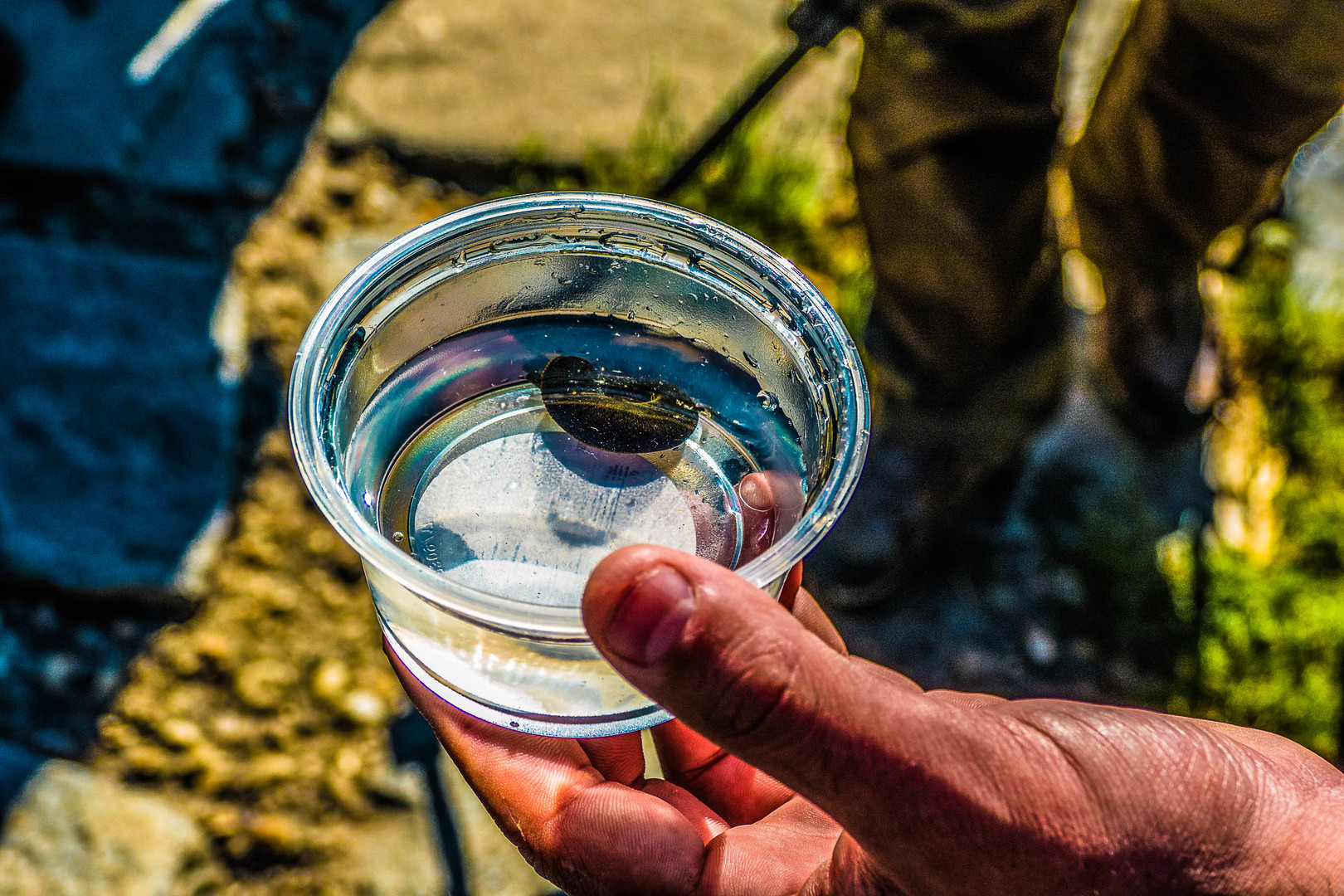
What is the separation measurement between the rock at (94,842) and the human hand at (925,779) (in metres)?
1.10

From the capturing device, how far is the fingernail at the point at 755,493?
1.64m

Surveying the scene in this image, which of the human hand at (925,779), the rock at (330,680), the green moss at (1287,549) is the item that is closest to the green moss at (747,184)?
the green moss at (1287,549)

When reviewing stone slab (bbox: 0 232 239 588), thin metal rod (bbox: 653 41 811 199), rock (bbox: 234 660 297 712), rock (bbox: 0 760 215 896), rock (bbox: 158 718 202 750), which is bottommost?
rock (bbox: 0 760 215 896)

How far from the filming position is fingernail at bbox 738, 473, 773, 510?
1637 mm

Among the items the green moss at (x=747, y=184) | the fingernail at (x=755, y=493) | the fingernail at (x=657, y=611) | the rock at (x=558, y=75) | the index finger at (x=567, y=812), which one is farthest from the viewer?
the rock at (x=558, y=75)

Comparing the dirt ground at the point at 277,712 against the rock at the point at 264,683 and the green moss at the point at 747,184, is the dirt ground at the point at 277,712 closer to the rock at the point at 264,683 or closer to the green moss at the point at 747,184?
the rock at the point at 264,683

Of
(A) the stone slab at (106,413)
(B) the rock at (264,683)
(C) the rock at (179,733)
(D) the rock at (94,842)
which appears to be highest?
(A) the stone slab at (106,413)

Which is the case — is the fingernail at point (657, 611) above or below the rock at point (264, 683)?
above

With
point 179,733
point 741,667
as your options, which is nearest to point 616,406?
point 741,667

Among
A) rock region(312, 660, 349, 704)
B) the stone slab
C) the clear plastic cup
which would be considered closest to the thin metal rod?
the clear plastic cup

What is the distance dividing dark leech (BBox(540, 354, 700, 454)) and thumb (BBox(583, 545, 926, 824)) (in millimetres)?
652

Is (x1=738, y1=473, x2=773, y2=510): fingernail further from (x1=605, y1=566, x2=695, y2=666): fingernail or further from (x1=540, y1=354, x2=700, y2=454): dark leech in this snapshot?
(x1=605, y1=566, x2=695, y2=666): fingernail

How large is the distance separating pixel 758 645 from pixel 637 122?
224cm

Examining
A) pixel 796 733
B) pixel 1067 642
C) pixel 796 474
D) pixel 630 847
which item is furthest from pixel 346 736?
pixel 1067 642
